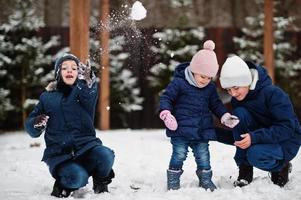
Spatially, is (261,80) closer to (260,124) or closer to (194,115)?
(260,124)

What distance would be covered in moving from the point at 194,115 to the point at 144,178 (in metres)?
0.93

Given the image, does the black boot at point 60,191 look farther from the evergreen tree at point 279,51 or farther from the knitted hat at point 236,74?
the evergreen tree at point 279,51

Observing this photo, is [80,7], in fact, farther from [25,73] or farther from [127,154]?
[25,73]

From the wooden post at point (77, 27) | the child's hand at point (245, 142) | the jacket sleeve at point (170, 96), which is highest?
the wooden post at point (77, 27)

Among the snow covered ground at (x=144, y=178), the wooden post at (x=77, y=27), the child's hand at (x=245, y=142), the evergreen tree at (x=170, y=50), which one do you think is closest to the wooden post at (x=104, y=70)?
the evergreen tree at (x=170, y=50)

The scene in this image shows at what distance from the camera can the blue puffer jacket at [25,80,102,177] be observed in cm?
→ 404

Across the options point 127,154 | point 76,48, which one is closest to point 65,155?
point 127,154

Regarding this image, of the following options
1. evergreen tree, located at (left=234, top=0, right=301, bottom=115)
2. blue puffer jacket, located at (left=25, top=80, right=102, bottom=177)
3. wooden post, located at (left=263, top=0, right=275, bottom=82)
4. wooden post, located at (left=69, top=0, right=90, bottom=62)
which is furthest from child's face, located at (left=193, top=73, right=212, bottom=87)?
evergreen tree, located at (left=234, top=0, right=301, bottom=115)

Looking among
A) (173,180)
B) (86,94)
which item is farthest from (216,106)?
(86,94)

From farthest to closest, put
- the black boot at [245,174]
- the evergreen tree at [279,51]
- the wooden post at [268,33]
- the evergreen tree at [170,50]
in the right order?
the evergreen tree at [279,51] → the evergreen tree at [170,50] → the wooden post at [268,33] → the black boot at [245,174]

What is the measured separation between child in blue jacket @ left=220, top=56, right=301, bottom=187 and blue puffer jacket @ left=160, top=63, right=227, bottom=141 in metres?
0.20

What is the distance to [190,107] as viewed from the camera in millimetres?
4215

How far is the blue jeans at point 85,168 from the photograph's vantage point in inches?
154

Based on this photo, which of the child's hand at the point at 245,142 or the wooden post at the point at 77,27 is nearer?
the child's hand at the point at 245,142
